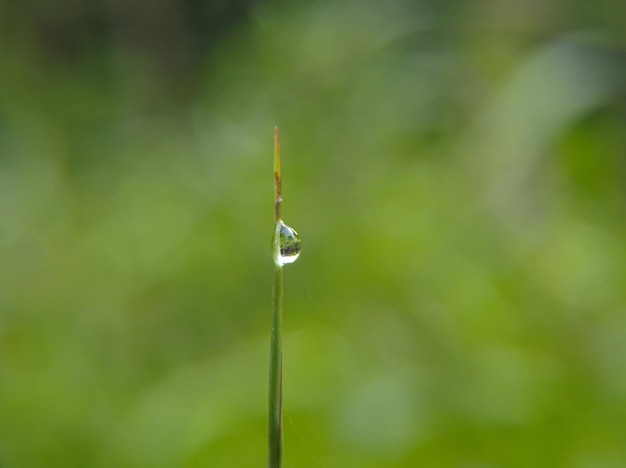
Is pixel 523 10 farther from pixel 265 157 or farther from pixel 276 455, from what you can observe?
pixel 276 455

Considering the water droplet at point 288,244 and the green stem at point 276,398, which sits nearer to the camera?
the green stem at point 276,398

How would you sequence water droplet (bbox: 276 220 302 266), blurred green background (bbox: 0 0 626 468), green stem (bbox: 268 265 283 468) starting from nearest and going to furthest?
green stem (bbox: 268 265 283 468), water droplet (bbox: 276 220 302 266), blurred green background (bbox: 0 0 626 468)

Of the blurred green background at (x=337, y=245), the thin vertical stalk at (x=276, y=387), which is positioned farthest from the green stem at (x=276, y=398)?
the blurred green background at (x=337, y=245)

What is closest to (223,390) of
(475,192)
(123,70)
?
(475,192)

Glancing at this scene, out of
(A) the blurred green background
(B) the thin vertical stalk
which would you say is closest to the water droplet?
(B) the thin vertical stalk

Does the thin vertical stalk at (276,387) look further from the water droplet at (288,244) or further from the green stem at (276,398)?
the water droplet at (288,244)

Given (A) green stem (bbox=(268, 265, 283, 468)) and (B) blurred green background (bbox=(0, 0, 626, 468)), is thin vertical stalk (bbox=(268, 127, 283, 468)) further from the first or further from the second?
(B) blurred green background (bbox=(0, 0, 626, 468))

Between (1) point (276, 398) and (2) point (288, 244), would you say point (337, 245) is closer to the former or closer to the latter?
(2) point (288, 244)

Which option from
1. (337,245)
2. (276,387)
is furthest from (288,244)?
(337,245)

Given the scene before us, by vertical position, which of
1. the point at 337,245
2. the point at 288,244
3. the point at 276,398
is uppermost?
the point at 337,245
